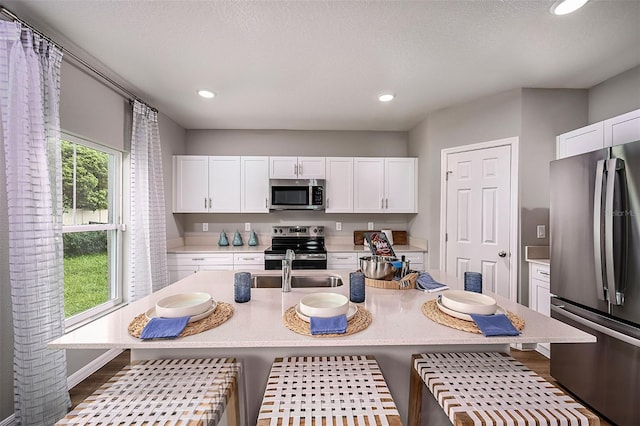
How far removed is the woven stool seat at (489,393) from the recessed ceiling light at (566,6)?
193 cm

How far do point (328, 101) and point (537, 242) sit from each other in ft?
8.19

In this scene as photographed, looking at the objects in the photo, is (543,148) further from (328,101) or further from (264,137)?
(264,137)

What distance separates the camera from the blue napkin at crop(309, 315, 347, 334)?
1.07 meters

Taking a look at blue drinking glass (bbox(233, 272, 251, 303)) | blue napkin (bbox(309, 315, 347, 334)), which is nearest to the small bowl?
blue napkin (bbox(309, 315, 347, 334))

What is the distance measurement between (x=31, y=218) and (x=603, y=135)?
3824mm

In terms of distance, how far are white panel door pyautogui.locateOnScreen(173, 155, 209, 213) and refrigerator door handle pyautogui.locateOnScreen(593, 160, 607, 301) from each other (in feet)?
12.3

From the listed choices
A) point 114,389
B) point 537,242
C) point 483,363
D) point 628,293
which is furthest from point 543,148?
point 114,389

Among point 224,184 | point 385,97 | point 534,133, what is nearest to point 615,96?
point 534,133

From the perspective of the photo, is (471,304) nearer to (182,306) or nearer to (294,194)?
(182,306)

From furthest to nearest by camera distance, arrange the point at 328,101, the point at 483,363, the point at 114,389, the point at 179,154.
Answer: the point at 179,154 → the point at 328,101 → the point at 483,363 → the point at 114,389

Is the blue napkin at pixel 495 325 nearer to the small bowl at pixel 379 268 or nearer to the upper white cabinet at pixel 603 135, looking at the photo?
the small bowl at pixel 379 268

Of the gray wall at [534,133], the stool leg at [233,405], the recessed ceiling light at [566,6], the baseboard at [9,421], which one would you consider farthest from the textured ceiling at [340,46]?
the baseboard at [9,421]

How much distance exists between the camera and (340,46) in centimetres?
194

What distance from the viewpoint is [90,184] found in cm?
246
